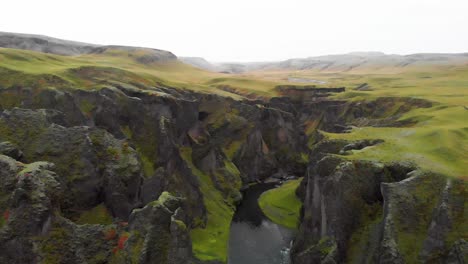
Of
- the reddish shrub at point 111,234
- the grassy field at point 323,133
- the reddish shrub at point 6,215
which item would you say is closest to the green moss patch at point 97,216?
the grassy field at point 323,133

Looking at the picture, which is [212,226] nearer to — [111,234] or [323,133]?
[111,234]

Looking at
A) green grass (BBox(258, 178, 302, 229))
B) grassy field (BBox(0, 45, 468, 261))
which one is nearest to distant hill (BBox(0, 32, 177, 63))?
grassy field (BBox(0, 45, 468, 261))

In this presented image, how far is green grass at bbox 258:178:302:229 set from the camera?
69.9m

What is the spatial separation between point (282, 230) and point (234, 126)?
39.4 metres

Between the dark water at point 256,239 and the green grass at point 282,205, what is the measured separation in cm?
147

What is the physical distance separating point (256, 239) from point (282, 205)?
15490mm

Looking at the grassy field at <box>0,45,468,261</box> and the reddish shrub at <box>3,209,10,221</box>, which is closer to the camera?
the reddish shrub at <box>3,209,10,221</box>

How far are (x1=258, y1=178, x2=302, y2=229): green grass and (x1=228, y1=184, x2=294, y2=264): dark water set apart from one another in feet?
4.82

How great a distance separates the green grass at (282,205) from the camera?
6994cm

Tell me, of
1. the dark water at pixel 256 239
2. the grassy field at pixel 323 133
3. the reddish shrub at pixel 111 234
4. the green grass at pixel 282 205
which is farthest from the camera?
the green grass at pixel 282 205

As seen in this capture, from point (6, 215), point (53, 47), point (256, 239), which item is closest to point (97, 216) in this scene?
point (6, 215)

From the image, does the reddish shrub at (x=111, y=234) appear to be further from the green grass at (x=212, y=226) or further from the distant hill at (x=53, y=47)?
the distant hill at (x=53, y=47)

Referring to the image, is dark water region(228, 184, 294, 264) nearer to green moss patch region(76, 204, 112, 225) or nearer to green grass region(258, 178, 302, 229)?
green grass region(258, 178, 302, 229)

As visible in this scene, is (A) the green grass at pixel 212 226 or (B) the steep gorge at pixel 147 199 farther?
(A) the green grass at pixel 212 226
